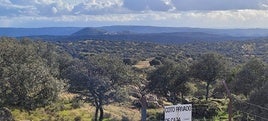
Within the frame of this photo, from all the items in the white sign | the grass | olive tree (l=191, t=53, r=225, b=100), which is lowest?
the grass

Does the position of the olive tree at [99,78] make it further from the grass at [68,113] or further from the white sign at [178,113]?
the white sign at [178,113]

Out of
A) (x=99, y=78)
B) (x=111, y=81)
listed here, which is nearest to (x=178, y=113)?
(x=99, y=78)

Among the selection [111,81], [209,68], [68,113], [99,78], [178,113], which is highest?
[178,113]

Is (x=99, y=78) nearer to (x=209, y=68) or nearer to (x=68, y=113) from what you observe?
(x=68, y=113)

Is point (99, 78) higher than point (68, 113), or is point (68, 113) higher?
point (99, 78)

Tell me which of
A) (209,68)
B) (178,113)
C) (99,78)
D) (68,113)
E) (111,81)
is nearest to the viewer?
(178,113)

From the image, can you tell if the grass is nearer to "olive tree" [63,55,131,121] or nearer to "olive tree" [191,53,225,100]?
"olive tree" [63,55,131,121]

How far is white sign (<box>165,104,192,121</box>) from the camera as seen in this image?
45.2 feet

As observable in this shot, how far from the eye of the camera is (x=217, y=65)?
209 ft

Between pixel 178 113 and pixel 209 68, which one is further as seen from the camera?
pixel 209 68

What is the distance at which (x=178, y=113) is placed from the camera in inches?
551

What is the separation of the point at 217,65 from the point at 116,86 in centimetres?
1908

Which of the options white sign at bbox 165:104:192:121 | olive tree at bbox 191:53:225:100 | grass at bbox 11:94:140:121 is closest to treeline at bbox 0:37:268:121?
olive tree at bbox 191:53:225:100

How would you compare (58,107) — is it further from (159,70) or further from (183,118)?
(183,118)
